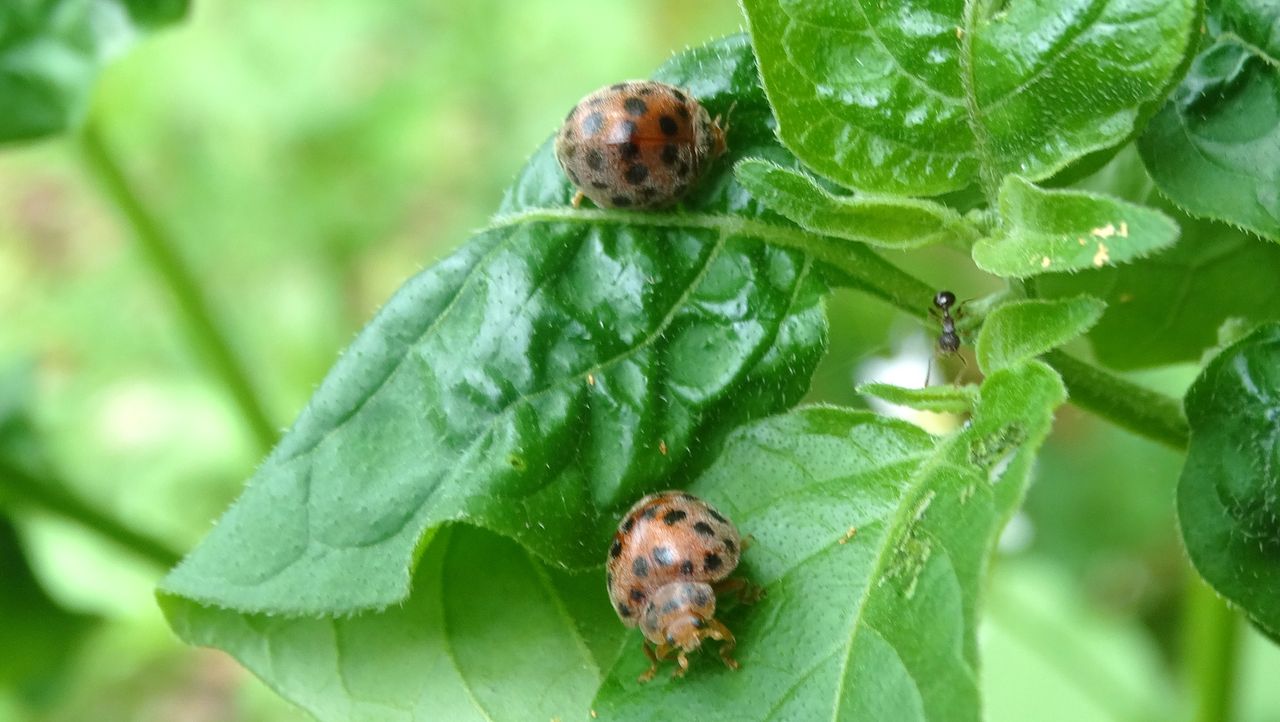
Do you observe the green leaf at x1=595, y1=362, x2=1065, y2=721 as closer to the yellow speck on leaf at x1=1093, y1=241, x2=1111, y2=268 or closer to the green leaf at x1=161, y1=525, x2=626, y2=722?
the yellow speck on leaf at x1=1093, y1=241, x2=1111, y2=268

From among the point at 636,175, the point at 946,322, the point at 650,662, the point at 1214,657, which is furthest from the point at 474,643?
the point at 1214,657

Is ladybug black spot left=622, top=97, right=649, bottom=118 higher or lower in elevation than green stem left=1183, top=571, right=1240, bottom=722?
higher

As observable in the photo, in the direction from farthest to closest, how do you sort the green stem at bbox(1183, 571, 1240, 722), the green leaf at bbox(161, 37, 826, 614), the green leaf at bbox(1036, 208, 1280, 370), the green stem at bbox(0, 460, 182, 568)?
the green stem at bbox(0, 460, 182, 568), the green stem at bbox(1183, 571, 1240, 722), the green leaf at bbox(1036, 208, 1280, 370), the green leaf at bbox(161, 37, 826, 614)

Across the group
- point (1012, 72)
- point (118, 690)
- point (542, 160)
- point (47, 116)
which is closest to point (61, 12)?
point (47, 116)

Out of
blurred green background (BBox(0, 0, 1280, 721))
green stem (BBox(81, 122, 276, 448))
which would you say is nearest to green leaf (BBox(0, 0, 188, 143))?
green stem (BBox(81, 122, 276, 448))

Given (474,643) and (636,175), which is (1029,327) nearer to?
(636,175)

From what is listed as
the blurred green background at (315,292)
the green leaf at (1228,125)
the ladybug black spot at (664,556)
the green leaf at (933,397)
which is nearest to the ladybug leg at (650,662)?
the ladybug black spot at (664,556)
